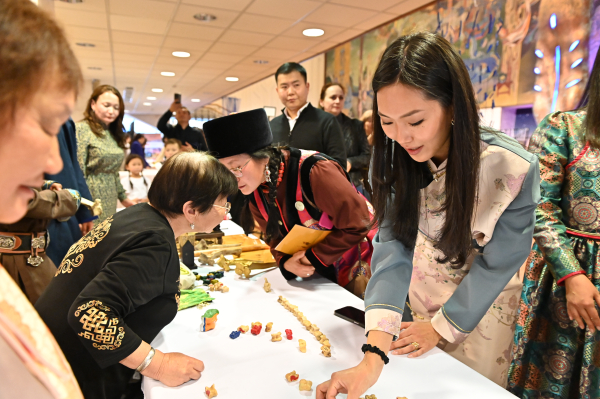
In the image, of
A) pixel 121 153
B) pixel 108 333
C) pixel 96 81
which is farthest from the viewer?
pixel 96 81

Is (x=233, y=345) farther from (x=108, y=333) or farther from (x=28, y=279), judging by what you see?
(x=28, y=279)

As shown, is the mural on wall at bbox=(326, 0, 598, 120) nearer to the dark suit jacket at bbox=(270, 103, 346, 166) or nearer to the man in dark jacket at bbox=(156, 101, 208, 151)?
the dark suit jacket at bbox=(270, 103, 346, 166)

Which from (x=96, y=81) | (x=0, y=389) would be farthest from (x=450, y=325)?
(x=96, y=81)

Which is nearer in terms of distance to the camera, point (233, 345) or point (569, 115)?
point (233, 345)

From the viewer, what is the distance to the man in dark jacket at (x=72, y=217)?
2061 mm

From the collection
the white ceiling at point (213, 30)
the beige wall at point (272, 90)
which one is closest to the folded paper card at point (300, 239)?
the white ceiling at point (213, 30)

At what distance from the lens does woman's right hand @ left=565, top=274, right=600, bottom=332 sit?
1.25 m

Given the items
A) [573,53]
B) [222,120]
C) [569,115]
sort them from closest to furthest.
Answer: [569,115], [222,120], [573,53]

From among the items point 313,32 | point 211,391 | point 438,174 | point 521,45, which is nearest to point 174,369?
point 211,391

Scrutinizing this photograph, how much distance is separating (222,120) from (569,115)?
1.40m

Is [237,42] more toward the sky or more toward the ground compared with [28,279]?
more toward the sky

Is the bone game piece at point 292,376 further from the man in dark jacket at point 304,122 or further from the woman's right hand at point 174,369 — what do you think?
the man in dark jacket at point 304,122

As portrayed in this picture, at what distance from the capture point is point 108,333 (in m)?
0.97

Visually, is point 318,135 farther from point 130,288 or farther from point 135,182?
point 135,182
